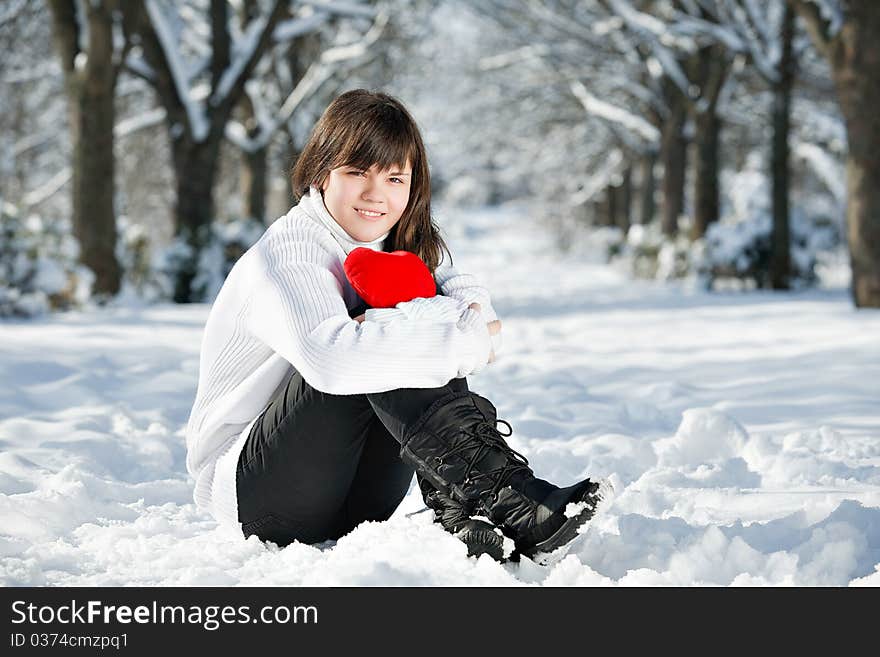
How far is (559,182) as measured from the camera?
3159 cm

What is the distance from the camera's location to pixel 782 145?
12.0m

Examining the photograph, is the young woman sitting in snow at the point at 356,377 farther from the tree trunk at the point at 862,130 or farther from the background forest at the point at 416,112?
the tree trunk at the point at 862,130

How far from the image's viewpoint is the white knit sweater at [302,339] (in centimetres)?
221

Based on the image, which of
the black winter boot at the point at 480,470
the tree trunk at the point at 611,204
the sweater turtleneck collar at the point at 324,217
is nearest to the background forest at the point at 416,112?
the tree trunk at the point at 611,204

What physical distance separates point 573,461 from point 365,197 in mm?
1559

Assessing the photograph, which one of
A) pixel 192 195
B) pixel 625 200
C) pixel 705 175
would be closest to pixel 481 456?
pixel 192 195

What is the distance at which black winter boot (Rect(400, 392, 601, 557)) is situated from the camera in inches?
88.5

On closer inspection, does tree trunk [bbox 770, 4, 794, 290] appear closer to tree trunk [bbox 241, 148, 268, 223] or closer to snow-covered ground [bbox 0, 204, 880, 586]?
snow-covered ground [bbox 0, 204, 880, 586]

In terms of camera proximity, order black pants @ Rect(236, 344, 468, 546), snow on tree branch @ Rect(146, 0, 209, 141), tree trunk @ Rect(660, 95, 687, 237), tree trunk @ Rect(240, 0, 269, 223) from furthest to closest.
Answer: tree trunk @ Rect(660, 95, 687, 237) < tree trunk @ Rect(240, 0, 269, 223) < snow on tree branch @ Rect(146, 0, 209, 141) < black pants @ Rect(236, 344, 468, 546)

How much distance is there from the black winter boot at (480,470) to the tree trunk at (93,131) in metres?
8.39

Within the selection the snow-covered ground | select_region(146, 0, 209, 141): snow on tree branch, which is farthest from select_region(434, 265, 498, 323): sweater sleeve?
select_region(146, 0, 209, 141): snow on tree branch

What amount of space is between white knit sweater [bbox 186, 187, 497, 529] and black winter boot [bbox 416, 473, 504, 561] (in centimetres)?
32
